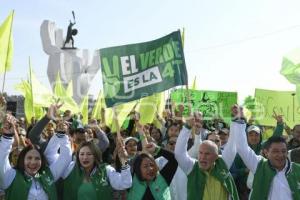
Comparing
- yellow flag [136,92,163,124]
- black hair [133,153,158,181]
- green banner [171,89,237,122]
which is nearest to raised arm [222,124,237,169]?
black hair [133,153,158,181]

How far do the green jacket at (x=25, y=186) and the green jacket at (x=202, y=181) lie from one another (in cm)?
139

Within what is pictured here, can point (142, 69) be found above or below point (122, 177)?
above

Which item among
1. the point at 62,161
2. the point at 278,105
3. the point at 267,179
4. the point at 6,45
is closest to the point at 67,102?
the point at 6,45

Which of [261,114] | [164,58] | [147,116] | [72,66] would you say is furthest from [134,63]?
[72,66]

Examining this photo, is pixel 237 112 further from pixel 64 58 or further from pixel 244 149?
pixel 64 58

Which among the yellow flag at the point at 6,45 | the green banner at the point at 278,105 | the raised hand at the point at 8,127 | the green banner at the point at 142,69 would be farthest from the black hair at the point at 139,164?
the green banner at the point at 278,105

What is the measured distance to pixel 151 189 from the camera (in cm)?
523

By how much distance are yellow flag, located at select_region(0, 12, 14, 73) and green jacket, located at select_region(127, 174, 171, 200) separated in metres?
4.95

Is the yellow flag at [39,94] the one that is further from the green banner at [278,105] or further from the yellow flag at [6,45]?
the green banner at [278,105]

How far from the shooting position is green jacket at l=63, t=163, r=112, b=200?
5.32 metres

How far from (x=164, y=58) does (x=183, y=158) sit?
312cm

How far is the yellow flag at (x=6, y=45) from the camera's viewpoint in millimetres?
9352

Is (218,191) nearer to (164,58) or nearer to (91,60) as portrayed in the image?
(164,58)

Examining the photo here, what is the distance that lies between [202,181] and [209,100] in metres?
6.38
